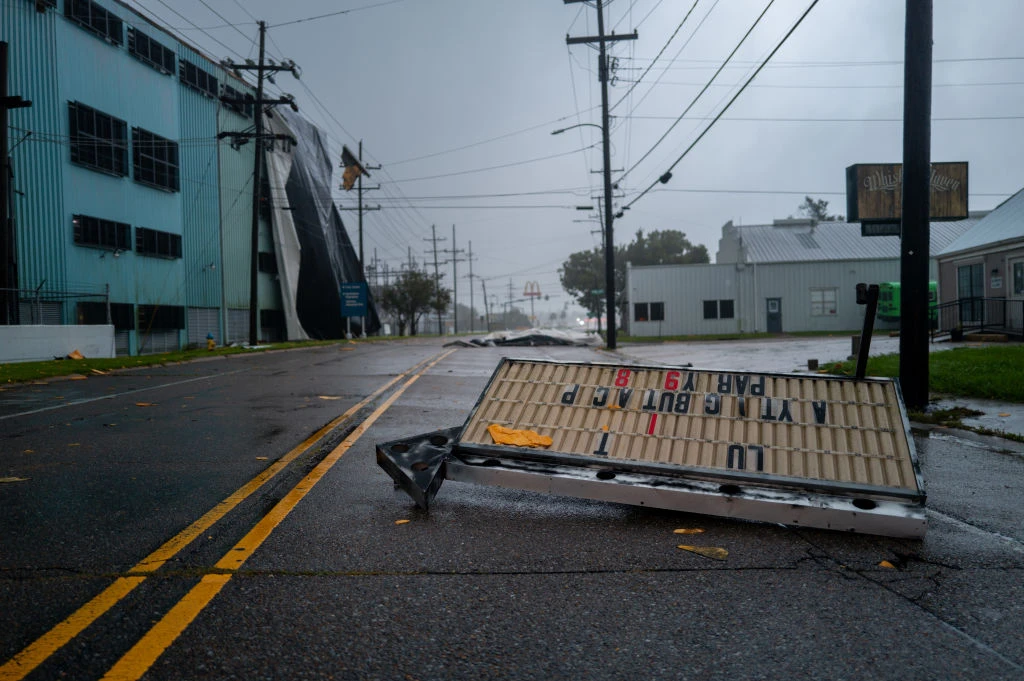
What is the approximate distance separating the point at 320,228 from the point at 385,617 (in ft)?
176

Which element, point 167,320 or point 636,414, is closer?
point 636,414

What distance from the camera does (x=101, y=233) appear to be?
31.4m

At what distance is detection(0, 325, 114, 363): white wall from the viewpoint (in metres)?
20.1

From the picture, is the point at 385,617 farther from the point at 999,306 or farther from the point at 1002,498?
the point at 999,306

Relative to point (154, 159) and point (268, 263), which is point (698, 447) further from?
point (268, 263)

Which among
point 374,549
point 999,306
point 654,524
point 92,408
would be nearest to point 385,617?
point 374,549

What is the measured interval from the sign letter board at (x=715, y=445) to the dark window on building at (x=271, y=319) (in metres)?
44.9

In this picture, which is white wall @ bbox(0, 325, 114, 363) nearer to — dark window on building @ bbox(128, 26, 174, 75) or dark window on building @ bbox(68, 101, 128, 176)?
dark window on building @ bbox(68, 101, 128, 176)

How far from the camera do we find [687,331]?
46.6 metres

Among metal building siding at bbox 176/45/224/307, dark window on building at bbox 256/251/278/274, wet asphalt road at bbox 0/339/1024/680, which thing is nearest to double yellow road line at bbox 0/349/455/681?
wet asphalt road at bbox 0/339/1024/680

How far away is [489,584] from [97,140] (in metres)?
34.2

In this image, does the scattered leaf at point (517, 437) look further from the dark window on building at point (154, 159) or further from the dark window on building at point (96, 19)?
the dark window on building at point (154, 159)

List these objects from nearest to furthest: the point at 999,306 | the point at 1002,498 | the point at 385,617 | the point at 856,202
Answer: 1. the point at 385,617
2. the point at 1002,498
3. the point at 999,306
4. the point at 856,202

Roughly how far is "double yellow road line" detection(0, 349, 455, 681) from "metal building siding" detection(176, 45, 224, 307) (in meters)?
37.1
